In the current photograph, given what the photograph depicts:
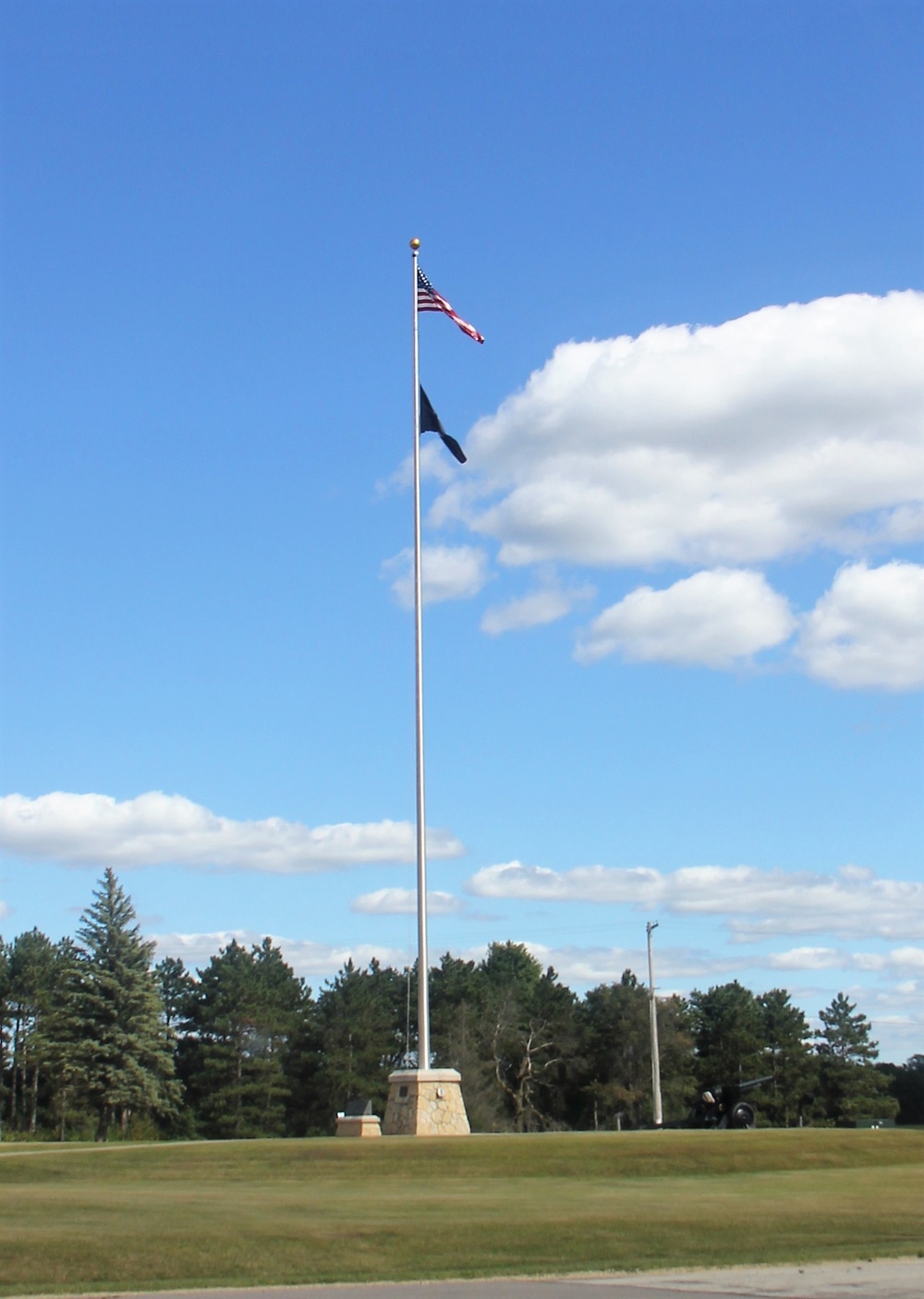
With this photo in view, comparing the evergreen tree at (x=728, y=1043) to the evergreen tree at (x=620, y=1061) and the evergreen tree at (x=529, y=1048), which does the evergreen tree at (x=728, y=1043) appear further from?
the evergreen tree at (x=529, y=1048)

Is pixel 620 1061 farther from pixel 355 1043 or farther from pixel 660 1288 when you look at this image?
pixel 660 1288

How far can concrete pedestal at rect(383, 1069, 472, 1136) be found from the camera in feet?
94.6

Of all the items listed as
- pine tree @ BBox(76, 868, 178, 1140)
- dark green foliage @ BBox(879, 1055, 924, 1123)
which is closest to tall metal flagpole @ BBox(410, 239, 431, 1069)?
pine tree @ BBox(76, 868, 178, 1140)

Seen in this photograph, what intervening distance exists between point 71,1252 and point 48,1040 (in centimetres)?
4977

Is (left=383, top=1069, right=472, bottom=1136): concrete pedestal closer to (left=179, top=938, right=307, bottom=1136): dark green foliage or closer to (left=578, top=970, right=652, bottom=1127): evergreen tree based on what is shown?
(left=179, top=938, right=307, bottom=1136): dark green foliage

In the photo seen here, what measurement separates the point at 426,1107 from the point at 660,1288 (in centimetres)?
1776

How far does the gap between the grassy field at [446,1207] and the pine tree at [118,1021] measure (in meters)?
32.8

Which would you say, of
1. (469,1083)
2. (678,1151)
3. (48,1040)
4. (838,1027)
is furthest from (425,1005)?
(838,1027)

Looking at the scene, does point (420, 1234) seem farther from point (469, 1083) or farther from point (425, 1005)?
point (469, 1083)

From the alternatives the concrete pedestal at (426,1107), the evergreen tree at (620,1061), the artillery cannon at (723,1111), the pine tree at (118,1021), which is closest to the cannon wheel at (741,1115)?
the artillery cannon at (723,1111)

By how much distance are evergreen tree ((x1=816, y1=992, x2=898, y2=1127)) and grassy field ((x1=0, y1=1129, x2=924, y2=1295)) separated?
202 ft

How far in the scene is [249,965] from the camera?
8125 cm

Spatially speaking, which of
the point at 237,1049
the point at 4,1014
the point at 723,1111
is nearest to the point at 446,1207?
the point at 723,1111

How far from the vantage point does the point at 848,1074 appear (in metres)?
85.7
